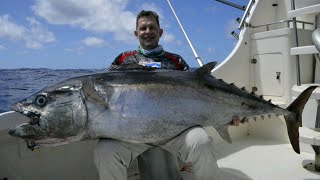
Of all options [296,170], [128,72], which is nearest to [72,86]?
[128,72]

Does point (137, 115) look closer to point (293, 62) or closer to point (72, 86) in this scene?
point (72, 86)

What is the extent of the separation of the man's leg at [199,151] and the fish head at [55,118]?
0.75 meters

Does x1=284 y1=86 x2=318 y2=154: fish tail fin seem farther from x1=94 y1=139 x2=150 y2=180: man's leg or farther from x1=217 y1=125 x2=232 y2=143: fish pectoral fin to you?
x1=94 y1=139 x2=150 y2=180: man's leg

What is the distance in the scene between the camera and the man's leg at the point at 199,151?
8.00ft

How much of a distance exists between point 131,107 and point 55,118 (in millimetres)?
504

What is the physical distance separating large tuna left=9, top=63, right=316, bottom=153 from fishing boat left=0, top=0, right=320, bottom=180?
0.57 m

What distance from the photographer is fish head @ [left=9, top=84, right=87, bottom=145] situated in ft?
7.26

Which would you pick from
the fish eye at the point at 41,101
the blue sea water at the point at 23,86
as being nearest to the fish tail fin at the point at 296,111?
the blue sea water at the point at 23,86

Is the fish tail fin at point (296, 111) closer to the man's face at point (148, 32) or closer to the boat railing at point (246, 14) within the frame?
the man's face at point (148, 32)

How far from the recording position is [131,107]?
7.54 feet

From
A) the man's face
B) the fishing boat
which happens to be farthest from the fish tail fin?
the man's face

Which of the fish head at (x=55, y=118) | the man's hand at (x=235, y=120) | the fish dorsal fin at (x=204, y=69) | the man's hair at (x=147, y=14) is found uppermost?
the man's hair at (x=147, y=14)

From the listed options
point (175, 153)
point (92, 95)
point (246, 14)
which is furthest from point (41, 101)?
point (246, 14)

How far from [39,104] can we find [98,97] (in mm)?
399
